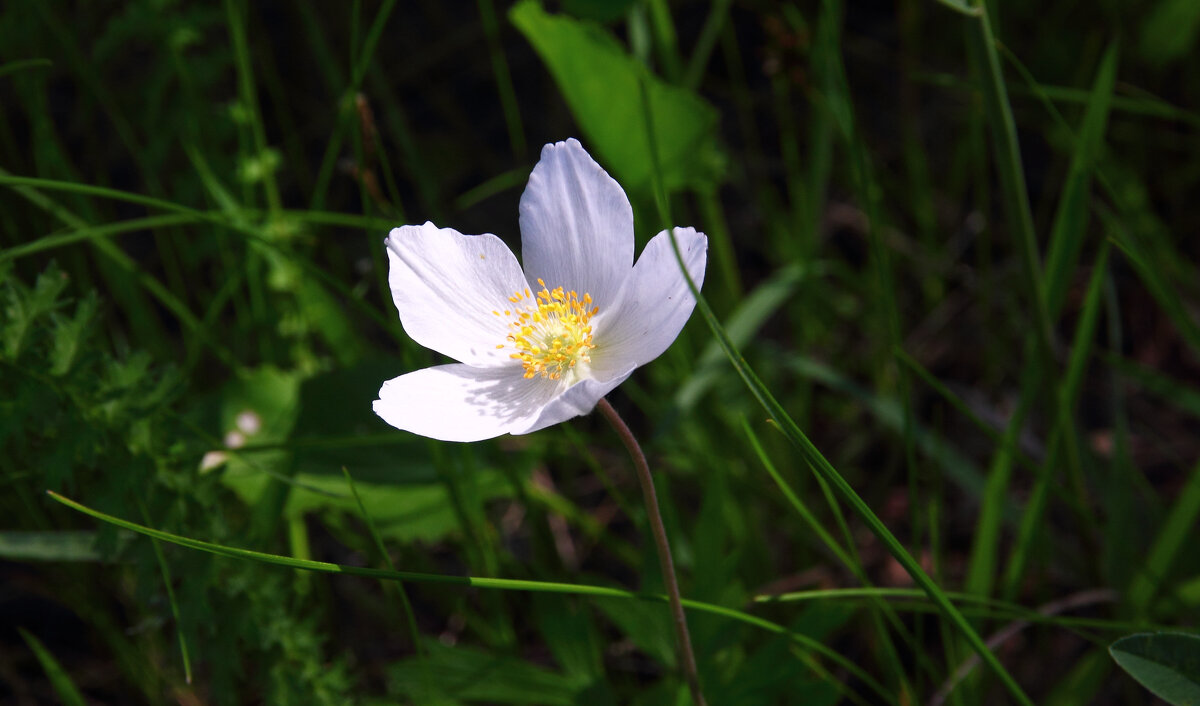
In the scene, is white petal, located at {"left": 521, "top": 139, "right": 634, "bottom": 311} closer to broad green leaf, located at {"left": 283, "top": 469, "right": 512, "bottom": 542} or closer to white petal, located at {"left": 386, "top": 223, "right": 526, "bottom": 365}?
white petal, located at {"left": 386, "top": 223, "right": 526, "bottom": 365}

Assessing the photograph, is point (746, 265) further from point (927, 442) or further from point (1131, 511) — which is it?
point (1131, 511)

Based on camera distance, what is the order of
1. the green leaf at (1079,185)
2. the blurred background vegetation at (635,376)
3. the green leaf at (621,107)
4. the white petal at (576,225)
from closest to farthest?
1. the white petal at (576,225)
2. the blurred background vegetation at (635,376)
3. the green leaf at (1079,185)
4. the green leaf at (621,107)

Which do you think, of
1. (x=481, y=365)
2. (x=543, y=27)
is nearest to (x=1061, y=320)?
(x=543, y=27)

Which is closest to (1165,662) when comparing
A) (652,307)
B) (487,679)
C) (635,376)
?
(652,307)

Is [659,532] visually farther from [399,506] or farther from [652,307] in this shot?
[399,506]

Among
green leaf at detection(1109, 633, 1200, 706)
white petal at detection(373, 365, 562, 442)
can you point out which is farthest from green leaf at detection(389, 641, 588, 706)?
green leaf at detection(1109, 633, 1200, 706)

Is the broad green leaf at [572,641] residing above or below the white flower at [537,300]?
below

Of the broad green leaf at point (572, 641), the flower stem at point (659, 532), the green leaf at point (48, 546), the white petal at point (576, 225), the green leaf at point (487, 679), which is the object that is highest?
the white petal at point (576, 225)

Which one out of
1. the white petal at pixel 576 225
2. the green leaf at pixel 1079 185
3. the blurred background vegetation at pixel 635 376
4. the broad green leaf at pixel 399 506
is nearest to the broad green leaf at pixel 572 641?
the blurred background vegetation at pixel 635 376

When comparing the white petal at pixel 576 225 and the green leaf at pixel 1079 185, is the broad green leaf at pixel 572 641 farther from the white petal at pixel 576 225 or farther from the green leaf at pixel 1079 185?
the green leaf at pixel 1079 185
